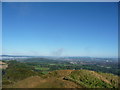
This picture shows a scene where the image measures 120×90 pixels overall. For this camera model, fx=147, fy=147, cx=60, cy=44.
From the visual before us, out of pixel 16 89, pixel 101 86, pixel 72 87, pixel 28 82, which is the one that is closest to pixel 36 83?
pixel 28 82

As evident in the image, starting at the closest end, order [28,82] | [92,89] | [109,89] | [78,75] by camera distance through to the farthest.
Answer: [28,82] < [92,89] < [109,89] < [78,75]

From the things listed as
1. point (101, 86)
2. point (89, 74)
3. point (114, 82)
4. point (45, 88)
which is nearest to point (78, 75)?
point (89, 74)

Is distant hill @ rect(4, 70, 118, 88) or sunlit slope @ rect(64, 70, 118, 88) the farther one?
sunlit slope @ rect(64, 70, 118, 88)

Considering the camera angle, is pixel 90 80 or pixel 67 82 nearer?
pixel 67 82

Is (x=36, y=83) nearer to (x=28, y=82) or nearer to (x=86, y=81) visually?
(x=28, y=82)

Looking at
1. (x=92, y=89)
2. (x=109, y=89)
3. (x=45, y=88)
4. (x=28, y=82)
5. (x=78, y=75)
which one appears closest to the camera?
(x=45, y=88)

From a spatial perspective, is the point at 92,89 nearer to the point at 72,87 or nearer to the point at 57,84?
the point at 72,87

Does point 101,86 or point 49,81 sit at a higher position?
point 49,81

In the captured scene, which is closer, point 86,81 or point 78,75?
point 86,81

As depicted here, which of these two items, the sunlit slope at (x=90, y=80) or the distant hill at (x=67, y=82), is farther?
the sunlit slope at (x=90, y=80)
